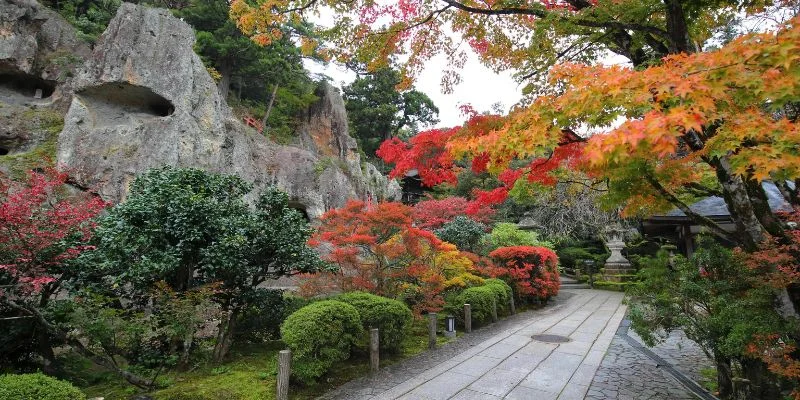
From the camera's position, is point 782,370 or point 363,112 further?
point 363,112

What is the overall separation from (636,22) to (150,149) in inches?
554

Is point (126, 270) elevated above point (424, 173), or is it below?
below

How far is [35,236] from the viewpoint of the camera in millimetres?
4449

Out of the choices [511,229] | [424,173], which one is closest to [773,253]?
[424,173]

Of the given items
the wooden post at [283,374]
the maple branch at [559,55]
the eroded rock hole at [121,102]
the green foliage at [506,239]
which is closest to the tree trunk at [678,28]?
the maple branch at [559,55]

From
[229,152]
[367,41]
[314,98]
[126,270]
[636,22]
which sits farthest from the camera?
[314,98]

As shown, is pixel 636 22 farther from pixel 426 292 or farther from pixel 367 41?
pixel 426 292

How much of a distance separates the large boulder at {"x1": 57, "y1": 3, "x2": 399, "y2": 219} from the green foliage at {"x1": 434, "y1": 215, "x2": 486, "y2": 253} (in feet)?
20.7

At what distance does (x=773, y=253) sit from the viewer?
12.0 feet

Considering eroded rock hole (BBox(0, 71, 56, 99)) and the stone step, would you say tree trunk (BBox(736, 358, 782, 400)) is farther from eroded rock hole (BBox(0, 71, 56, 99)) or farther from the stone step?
eroded rock hole (BBox(0, 71, 56, 99))

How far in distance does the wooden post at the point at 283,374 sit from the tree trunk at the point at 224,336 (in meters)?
1.82

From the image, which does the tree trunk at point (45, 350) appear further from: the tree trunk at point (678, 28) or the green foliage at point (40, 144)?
the green foliage at point (40, 144)

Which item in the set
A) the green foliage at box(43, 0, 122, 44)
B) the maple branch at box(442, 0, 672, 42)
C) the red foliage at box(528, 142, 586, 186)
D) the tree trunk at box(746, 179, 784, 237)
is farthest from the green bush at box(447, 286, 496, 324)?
the green foliage at box(43, 0, 122, 44)

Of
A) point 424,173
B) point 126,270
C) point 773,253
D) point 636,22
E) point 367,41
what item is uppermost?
point 367,41
